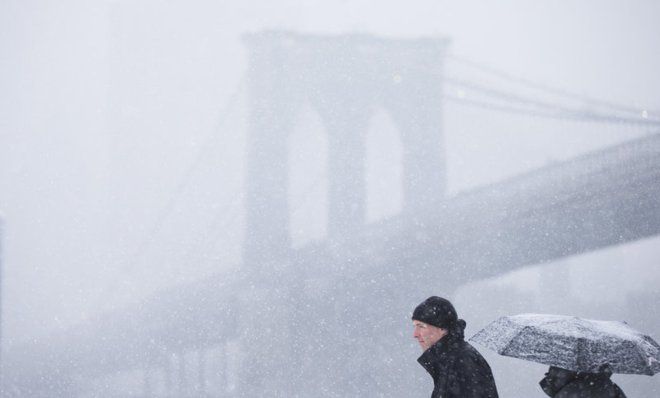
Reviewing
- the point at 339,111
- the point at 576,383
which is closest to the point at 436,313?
the point at 576,383

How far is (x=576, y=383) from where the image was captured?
2746mm

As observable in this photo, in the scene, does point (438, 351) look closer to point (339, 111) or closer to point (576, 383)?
point (576, 383)

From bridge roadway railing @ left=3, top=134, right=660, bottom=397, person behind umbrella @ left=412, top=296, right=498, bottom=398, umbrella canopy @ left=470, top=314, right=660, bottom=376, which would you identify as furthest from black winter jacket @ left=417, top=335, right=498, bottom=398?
bridge roadway railing @ left=3, top=134, right=660, bottom=397

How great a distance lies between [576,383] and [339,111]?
26.1 m

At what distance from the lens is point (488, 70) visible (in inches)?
1379

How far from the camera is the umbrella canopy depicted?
2773mm

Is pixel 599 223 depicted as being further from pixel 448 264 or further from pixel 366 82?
pixel 366 82

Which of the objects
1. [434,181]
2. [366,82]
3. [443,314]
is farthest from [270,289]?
[443,314]

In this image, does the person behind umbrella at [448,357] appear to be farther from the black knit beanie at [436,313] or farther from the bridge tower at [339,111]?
the bridge tower at [339,111]

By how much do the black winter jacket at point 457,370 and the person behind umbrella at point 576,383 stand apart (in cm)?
61

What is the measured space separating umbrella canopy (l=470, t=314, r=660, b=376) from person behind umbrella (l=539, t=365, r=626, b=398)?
39 mm

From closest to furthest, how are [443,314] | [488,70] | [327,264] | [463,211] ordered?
[443,314] < [463,211] < [327,264] < [488,70]

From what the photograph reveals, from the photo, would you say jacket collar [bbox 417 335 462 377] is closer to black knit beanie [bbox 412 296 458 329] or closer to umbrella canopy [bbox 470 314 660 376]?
black knit beanie [bbox 412 296 458 329]

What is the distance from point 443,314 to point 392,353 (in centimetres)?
1740
